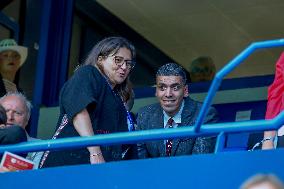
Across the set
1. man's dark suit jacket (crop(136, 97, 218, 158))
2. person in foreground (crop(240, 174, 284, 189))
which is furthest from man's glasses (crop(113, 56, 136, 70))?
person in foreground (crop(240, 174, 284, 189))

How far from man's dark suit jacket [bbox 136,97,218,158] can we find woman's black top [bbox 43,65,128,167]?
0.72 m

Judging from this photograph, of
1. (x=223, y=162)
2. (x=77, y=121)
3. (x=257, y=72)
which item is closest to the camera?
(x=223, y=162)

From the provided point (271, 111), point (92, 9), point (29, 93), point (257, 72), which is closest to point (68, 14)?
point (92, 9)

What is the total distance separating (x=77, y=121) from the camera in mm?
5820

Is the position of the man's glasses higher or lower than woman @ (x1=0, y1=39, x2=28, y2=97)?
lower

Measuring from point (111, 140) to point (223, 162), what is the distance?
2.02ft

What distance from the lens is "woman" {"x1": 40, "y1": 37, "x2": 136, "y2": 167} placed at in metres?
5.83

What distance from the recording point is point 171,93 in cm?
712

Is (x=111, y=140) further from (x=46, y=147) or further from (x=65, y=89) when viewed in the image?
(x=65, y=89)

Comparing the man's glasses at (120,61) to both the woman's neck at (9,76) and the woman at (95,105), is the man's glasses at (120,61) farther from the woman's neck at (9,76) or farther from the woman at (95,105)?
the woman's neck at (9,76)

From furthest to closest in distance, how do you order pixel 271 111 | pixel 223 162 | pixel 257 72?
pixel 257 72 → pixel 271 111 → pixel 223 162

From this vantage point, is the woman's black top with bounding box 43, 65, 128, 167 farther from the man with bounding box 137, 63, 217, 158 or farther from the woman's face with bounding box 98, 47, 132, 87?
the man with bounding box 137, 63, 217, 158

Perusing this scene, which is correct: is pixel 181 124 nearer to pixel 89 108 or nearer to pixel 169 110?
pixel 169 110

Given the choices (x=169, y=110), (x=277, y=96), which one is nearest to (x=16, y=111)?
(x=169, y=110)
